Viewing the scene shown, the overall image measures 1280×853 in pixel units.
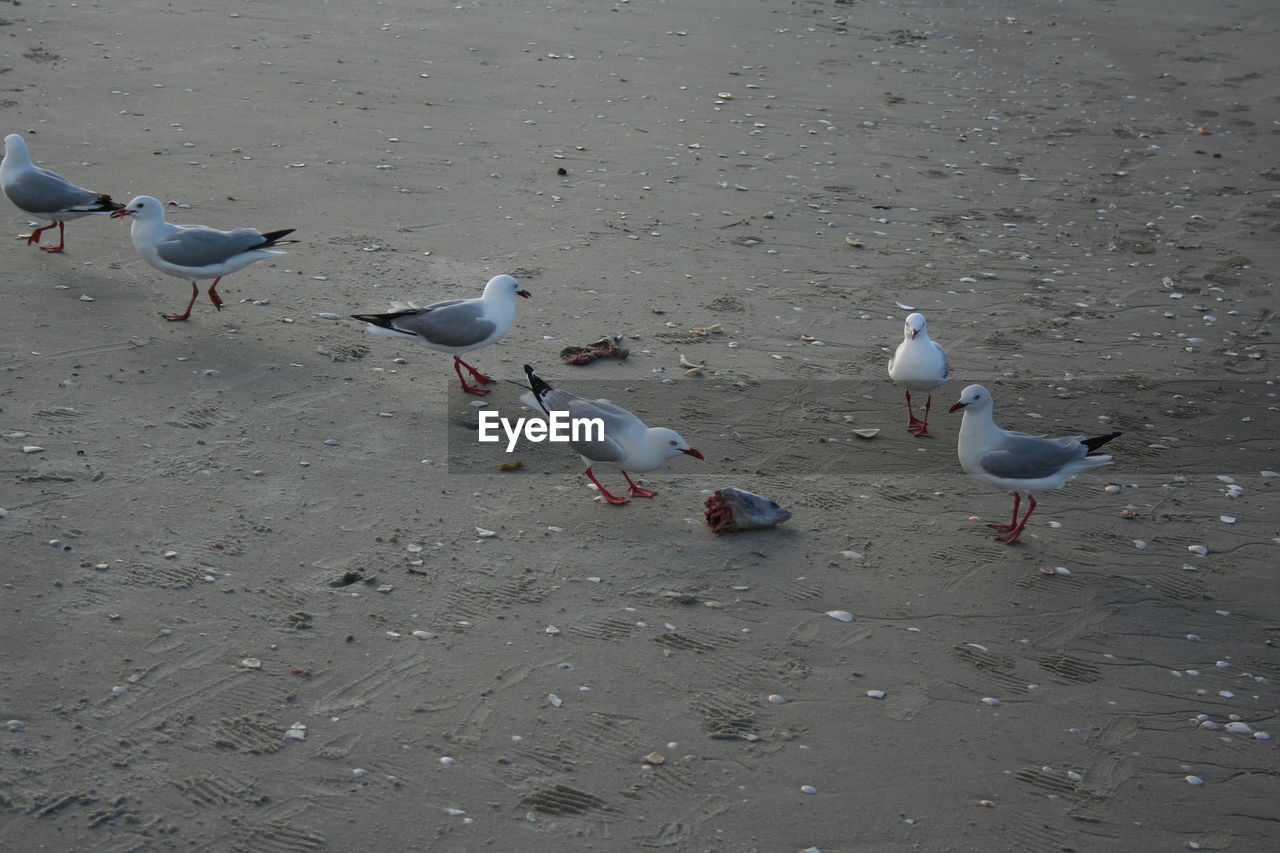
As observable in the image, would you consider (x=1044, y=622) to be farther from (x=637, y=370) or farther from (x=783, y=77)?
(x=783, y=77)

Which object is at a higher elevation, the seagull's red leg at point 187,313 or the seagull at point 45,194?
the seagull at point 45,194

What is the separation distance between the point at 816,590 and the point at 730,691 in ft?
2.85

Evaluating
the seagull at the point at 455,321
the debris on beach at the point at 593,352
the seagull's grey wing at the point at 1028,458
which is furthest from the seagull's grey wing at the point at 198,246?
the seagull's grey wing at the point at 1028,458

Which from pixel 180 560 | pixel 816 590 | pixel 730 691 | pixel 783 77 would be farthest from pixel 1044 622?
pixel 783 77

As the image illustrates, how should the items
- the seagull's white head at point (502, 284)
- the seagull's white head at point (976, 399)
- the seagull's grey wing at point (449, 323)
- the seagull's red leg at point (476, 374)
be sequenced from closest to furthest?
the seagull's white head at point (976, 399), the seagull's grey wing at point (449, 323), the seagull's white head at point (502, 284), the seagull's red leg at point (476, 374)

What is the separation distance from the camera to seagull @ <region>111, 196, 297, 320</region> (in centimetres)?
705

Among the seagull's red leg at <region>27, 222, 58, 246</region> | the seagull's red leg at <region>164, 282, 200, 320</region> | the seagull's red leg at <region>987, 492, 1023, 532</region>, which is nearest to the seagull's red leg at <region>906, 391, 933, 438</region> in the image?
the seagull's red leg at <region>987, 492, 1023, 532</region>

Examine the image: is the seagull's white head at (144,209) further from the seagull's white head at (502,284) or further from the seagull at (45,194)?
the seagull's white head at (502,284)

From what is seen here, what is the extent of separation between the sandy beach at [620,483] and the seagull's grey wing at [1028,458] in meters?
0.40

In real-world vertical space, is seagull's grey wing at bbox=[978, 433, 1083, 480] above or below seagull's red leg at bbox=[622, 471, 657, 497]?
above

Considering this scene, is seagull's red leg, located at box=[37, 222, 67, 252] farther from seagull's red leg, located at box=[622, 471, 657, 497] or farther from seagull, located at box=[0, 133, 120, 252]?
seagull's red leg, located at box=[622, 471, 657, 497]

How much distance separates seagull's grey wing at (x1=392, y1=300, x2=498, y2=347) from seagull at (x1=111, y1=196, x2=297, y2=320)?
121 cm

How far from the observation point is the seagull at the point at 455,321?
650 centimetres

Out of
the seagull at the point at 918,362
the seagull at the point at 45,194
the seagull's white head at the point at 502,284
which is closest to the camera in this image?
the seagull at the point at 918,362
